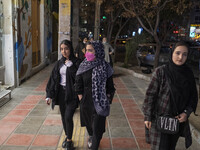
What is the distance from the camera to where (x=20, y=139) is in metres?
4.16

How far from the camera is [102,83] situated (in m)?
3.22

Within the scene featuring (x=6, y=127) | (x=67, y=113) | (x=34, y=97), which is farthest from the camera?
(x=34, y=97)

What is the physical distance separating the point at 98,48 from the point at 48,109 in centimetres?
311

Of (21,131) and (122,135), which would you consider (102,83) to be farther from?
(21,131)

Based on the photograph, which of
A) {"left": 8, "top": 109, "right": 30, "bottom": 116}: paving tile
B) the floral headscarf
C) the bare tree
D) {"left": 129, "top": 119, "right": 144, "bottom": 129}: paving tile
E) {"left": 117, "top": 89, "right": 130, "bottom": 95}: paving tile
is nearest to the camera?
the floral headscarf

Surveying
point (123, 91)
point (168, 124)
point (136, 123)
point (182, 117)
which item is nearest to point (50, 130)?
point (136, 123)

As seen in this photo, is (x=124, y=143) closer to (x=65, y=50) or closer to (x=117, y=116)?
(x=117, y=116)

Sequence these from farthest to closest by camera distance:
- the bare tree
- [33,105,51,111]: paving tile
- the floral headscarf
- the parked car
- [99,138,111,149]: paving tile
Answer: the parked car → the bare tree → [33,105,51,111]: paving tile → [99,138,111,149]: paving tile → the floral headscarf

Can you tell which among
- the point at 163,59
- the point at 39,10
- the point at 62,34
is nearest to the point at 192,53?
the point at 163,59

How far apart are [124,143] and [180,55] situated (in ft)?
7.06

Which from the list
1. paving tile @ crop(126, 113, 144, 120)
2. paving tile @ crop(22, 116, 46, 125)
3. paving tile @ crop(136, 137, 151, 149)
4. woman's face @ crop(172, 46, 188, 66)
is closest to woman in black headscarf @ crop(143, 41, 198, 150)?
woman's face @ crop(172, 46, 188, 66)

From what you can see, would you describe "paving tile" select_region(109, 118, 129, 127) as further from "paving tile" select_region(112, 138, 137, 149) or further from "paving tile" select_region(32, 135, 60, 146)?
"paving tile" select_region(32, 135, 60, 146)

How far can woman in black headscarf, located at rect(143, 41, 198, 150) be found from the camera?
2613 millimetres

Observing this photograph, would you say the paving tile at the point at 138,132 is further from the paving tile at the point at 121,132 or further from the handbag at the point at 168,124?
the handbag at the point at 168,124
